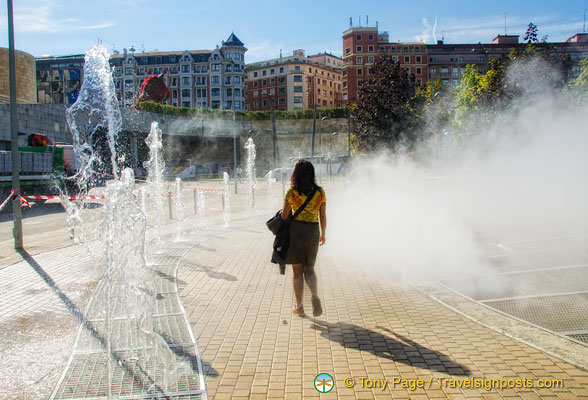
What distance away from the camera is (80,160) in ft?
71.2

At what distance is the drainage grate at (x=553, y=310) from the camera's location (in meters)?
4.54

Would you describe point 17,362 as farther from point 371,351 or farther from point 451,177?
point 451,177

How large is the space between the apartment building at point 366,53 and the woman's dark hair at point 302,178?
257ft

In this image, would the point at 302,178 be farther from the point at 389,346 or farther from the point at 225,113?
the point at 225,113

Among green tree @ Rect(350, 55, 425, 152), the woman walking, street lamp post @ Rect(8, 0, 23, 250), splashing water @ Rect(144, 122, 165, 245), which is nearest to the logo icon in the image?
the woman walking

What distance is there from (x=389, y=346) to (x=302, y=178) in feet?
5.93

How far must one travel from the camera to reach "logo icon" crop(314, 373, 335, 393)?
10.5 ft

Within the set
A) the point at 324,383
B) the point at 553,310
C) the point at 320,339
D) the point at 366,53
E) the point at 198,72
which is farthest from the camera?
the point at 198,72

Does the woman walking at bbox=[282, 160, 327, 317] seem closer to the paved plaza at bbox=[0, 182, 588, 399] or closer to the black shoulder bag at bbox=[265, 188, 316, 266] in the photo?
the black shoulder bag at bbox=[265, 188, 316, 266]

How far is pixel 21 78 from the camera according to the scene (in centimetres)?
3597

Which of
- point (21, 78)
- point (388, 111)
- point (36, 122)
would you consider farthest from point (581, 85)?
point (21, 78)

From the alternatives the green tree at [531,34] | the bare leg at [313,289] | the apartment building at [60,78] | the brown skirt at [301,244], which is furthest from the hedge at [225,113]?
the bare leg at [313,289]

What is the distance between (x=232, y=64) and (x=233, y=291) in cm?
9485

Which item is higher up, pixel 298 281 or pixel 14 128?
pixel 14 128
